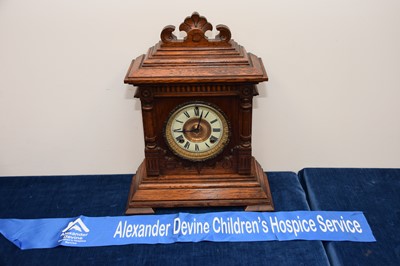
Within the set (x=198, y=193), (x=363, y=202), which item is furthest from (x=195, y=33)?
(x=363, y=202)

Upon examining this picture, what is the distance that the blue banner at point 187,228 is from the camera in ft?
3.53

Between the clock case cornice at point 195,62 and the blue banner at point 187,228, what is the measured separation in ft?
1.29

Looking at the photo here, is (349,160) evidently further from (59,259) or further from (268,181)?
(59,259)

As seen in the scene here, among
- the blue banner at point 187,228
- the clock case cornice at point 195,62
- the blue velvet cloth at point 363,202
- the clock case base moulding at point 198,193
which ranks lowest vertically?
the blue velvet cloth at point 363,202

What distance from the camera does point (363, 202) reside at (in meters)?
1.23

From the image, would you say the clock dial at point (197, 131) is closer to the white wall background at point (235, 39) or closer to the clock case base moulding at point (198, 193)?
the clock case base moulding at point (198, 193)

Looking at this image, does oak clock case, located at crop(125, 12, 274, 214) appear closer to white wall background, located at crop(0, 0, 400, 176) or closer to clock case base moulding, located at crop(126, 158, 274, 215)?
clock case base moulding, located at crop(126, 158, 274, 215)

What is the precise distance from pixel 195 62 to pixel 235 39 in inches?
8.9

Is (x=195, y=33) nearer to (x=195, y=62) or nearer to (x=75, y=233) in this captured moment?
(x=195, y=62)

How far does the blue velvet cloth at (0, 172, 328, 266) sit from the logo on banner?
0.03 meters

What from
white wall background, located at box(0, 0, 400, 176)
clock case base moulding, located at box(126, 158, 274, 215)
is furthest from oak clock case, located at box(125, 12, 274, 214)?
white wall background, located at box(0, 0, 400, 176)

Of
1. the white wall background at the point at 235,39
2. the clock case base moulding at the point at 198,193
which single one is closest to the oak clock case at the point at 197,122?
the clock case base moulding at the point at 198,193

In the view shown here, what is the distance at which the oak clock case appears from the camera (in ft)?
3.42

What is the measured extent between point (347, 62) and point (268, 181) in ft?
1.49
